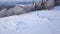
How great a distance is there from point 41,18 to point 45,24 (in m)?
0.15

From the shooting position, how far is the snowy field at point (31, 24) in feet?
4.21

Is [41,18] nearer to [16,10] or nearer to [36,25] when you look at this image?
[36,25]

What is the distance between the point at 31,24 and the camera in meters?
1.42

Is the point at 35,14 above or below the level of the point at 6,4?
below

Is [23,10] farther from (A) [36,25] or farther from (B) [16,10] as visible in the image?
(A) [36,25]

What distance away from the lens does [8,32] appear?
1254mm

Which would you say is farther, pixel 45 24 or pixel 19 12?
pixel 19 12

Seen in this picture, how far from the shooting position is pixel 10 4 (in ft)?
5.97

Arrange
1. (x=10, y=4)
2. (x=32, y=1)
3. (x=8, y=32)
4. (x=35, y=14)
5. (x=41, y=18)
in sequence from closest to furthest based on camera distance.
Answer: (x=8, y=32), (x=41, y=18), (x=35, y=14), (x=10, y=4), (x=32, y=1)

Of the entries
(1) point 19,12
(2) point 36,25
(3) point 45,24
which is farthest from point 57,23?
(1) point 19,12

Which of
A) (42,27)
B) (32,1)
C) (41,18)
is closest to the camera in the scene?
(42,27)

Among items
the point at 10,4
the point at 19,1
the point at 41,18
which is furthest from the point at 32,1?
the point at 41,18

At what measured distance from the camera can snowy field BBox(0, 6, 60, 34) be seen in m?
1.28

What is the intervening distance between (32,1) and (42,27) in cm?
77
